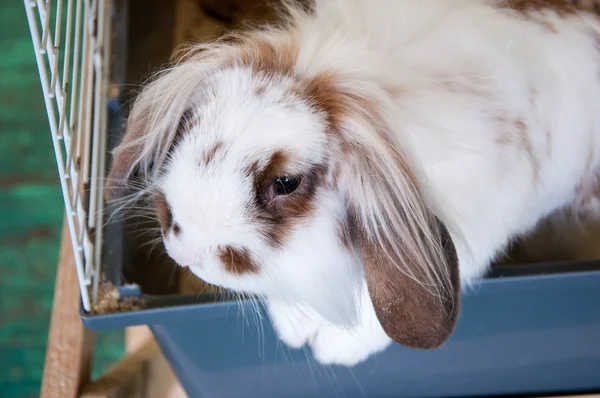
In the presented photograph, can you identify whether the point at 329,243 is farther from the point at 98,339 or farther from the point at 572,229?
the point at 98,339

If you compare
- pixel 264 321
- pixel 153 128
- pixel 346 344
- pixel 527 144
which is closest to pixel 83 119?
pixel 153 128

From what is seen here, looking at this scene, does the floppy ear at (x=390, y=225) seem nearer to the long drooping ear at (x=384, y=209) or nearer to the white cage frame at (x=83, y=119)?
the long drooping ear at (x=384, y=209)

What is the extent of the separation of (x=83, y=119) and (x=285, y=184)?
0.51 metres

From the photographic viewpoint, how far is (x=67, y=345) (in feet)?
3.79

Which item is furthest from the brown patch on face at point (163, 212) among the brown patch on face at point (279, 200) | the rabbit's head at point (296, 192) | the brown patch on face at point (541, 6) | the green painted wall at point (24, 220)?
the green painted wall at point (24, 220)

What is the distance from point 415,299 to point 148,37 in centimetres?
87

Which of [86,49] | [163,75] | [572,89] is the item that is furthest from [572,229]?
[86,49]

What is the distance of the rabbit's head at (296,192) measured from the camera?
74 cm

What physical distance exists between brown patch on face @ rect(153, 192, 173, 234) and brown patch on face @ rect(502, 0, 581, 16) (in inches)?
22.1

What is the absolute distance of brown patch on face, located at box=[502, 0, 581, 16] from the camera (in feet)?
3.21

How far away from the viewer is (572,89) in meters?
0.97

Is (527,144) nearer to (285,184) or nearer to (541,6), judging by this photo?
(541,6)

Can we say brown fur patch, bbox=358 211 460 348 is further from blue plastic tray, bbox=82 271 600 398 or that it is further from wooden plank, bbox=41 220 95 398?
wooden plank, bbox=41 220 95 398

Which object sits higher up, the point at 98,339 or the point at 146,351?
the point at 146,351
